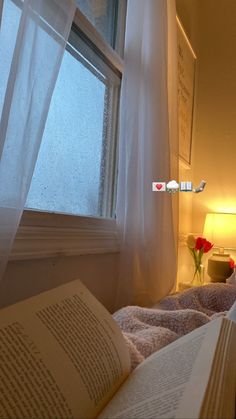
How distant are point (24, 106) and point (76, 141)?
51 cm

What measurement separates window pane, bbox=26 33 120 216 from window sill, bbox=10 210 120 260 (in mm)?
65

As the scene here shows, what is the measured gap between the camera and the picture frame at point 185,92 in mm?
1998

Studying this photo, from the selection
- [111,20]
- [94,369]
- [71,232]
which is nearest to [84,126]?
[71,232]

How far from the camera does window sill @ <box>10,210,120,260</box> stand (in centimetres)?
78

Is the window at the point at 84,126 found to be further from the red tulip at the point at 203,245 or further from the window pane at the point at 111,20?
the red tulip at the point at 203,245

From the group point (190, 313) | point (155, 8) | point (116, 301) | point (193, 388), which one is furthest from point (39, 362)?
point (155, 8)

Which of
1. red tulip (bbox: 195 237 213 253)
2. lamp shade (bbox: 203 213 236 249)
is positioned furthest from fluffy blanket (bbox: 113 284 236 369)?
lamp shade (bbox: 203 213 236 249)

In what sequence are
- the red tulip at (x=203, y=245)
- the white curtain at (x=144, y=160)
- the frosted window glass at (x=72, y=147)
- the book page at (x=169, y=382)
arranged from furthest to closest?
1. the red tulip at (x=203, y=245)
2. the white curtain at (x=144, y=160)
3. the frosted window glass at (x=72, y=147)
4. the book page at (x=169, y=382)

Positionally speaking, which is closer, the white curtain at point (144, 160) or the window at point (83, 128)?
the window at point (83, 128)

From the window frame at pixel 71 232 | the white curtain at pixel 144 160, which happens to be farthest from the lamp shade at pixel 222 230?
the window frame at pixel 71 232

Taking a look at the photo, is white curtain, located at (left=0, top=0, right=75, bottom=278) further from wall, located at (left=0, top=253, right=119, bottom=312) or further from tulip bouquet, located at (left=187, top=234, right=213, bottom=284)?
tulip bouquet, located at (left=187, top=234, right=213, bottom=284)

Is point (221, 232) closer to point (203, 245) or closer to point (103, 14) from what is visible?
point (203, 245)

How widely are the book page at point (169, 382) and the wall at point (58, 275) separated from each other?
0.33 meters

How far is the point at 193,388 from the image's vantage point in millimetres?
368
